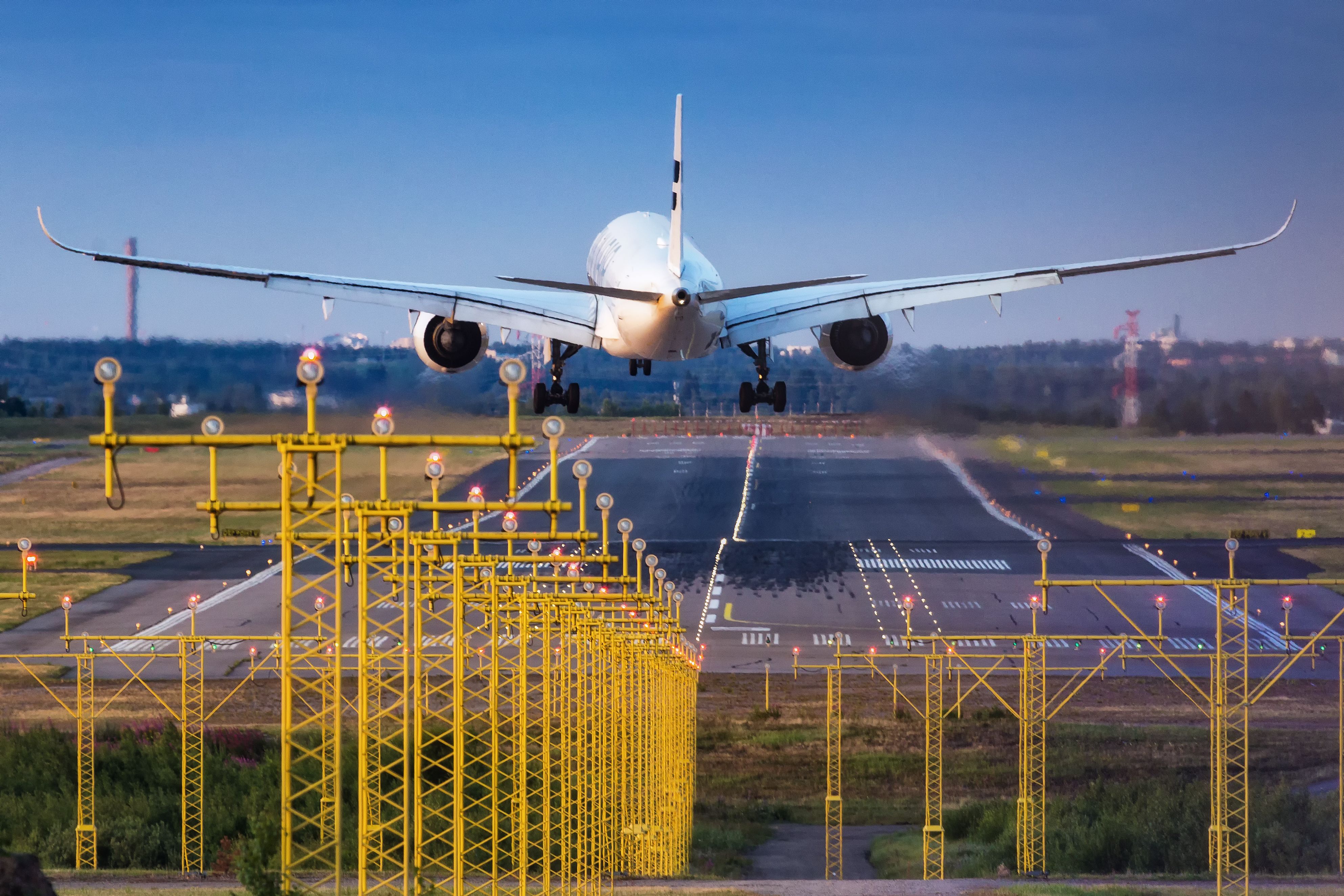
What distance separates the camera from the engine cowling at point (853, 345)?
5438 cm

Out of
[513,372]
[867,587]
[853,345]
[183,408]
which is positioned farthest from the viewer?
[867,587]

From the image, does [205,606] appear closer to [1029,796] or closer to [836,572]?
[836,572]

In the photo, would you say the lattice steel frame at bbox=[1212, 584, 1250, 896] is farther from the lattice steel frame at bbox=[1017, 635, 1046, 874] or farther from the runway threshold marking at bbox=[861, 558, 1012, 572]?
the runway threshold marking at bbox=[861, 558, 1012, 572]

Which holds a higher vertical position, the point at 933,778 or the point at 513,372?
the point at 513,372

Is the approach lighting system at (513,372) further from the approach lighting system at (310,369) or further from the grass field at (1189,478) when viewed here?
the grass field at (1189,478)

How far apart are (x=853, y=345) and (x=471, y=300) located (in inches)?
504

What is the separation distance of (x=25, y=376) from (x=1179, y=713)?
63136 mm

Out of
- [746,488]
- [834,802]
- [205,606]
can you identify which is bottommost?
[834,802]

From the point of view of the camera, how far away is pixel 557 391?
5569 cm

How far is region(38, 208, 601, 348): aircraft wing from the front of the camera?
159ft

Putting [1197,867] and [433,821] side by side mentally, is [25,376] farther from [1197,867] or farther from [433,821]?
[1197,867]

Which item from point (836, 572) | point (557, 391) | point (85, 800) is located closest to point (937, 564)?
point (836, 572)

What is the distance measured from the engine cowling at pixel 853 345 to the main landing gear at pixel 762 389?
2007 mm

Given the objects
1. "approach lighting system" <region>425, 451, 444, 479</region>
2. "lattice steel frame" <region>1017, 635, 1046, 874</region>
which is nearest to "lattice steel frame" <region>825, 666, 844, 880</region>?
"lattice steel frame" <region>1017, 635, 1046, 874</region>
